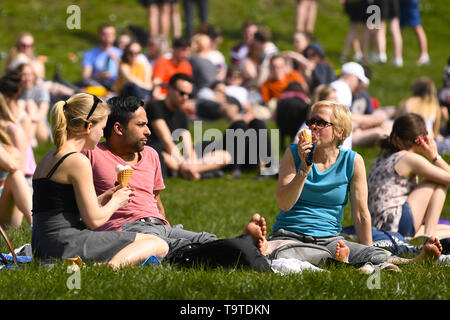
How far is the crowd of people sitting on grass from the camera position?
5.62m

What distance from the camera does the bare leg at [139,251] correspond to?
556 centimetres

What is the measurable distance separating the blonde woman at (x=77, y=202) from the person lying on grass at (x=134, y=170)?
47cm

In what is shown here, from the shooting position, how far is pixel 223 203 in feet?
31.7

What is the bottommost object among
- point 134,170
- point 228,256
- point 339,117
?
point 228,256

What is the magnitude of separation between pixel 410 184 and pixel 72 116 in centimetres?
373

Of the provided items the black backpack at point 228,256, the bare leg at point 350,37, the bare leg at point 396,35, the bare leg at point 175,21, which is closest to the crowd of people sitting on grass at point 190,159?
the black backpack at point 228,256

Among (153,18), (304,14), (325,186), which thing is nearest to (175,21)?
(153,18)

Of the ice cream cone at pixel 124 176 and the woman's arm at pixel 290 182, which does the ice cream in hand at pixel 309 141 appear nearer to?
the woman's arm at pixel 290 182

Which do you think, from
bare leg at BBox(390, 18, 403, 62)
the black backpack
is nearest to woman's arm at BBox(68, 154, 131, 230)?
the black backpack

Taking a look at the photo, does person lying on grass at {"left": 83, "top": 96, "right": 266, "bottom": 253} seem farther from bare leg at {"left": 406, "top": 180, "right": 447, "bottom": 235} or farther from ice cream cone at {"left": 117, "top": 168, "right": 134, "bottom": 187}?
bare leg at {"left": 406, "top": 180, "right": 447, "bottom": 235}

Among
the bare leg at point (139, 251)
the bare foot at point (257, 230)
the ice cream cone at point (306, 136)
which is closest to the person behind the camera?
the bare leg at point (139, 251)

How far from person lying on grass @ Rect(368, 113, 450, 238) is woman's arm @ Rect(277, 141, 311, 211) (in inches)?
74.5

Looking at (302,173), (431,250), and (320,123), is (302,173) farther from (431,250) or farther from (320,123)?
(431,250)
